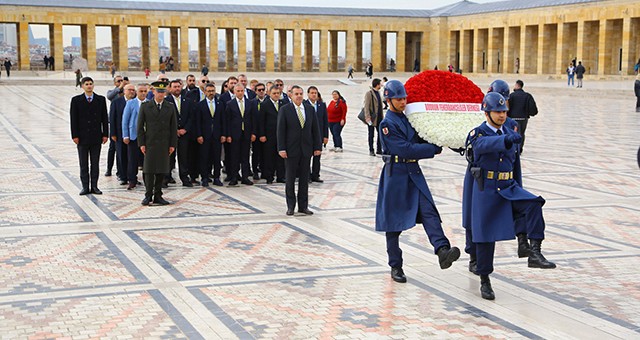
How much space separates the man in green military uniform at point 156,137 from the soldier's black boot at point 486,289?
5449mm

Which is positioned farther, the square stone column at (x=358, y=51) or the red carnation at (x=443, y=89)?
the square stone column at (x=358, y=51)

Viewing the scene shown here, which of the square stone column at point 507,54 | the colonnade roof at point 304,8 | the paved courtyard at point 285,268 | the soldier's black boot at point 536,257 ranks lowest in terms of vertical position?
the paved courtyard at point 285,268

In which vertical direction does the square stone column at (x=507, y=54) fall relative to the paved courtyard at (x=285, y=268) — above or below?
above

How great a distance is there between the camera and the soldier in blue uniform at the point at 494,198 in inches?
255

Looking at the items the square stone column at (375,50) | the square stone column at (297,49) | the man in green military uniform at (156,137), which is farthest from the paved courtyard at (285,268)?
the square stone column at (375,50)

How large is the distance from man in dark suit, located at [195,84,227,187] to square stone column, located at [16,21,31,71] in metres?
52.8

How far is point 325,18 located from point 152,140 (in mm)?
58685

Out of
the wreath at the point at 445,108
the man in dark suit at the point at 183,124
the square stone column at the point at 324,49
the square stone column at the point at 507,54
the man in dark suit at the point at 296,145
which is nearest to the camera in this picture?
the wreath at the point at 445,108

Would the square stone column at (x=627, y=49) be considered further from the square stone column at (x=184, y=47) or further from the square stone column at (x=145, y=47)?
Result: the square stone column at (x=145, y=47)

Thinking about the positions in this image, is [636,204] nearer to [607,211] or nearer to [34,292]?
[607,211]

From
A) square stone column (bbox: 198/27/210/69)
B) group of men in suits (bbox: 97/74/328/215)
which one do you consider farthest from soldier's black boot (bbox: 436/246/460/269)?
square stone column (bbox: 198/27/210/69)

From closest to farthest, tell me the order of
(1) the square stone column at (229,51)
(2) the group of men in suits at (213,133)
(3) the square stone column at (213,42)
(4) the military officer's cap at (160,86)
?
(4) the military officer's cap at (160,86) → (2) the group of men in suits at (213,133) → (3) the square stone column at (213,42) → (1) the square stone column at (229,51)

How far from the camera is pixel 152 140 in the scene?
11.0 meters

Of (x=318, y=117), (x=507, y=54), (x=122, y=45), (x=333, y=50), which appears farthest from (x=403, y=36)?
(x=318, y=117)
